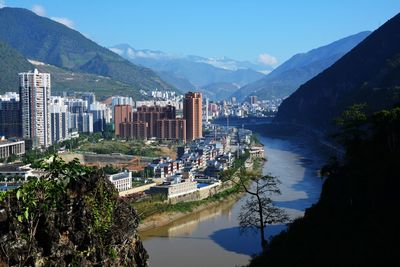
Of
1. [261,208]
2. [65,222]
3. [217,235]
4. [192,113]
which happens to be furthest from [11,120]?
[65,222]

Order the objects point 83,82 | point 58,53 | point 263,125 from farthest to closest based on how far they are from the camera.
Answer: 1. point 58,53
2. point 83,82
3. point 263,125

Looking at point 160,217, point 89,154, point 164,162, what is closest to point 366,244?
point 160,217

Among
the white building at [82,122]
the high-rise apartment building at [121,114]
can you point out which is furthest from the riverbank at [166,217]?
the white building at [82,122]

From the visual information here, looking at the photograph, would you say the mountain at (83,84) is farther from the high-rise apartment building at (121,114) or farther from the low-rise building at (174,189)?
the low-rise building at (174,189)

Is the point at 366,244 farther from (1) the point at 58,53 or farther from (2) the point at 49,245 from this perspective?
(1) the point at 58,53

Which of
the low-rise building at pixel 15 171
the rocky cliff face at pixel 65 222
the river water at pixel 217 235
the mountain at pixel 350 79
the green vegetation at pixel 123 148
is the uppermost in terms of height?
the mountain at pixel 350 79

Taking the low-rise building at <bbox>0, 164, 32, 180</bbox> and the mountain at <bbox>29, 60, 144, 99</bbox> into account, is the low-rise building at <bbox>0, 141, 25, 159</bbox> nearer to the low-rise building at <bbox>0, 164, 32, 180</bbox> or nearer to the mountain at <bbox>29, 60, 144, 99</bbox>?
the low-rise building at <bbox>0, 164, 32, 180</bbox>
